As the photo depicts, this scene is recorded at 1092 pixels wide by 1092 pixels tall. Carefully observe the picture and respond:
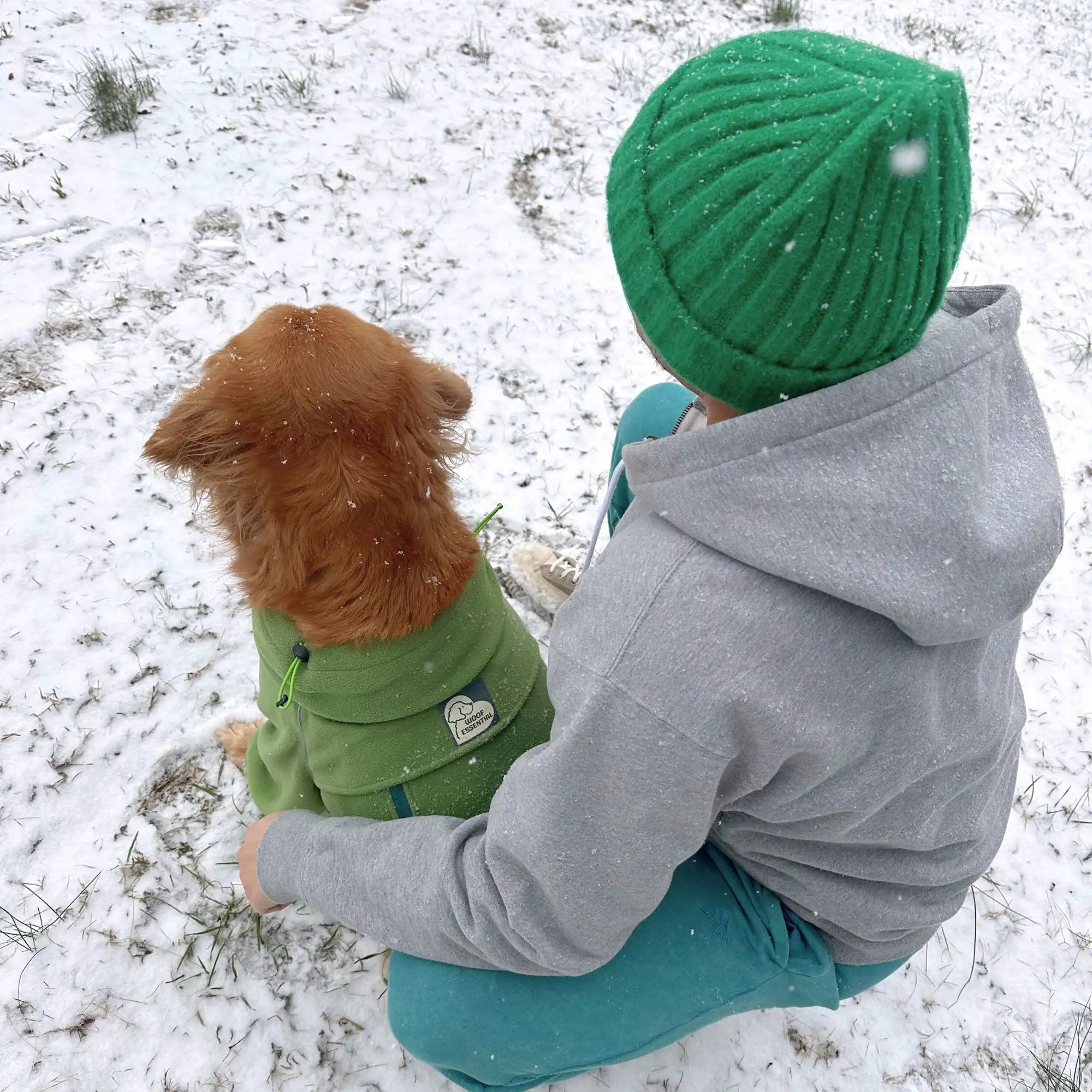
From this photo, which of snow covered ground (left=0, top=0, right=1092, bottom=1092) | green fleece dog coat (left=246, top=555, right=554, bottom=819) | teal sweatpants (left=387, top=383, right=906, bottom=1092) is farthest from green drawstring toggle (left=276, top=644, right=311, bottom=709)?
snow covered ground (left=0, top=0, right=1092, bottom=1092)

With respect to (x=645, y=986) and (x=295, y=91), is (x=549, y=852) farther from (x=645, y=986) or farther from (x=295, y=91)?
(x=295, y=91)

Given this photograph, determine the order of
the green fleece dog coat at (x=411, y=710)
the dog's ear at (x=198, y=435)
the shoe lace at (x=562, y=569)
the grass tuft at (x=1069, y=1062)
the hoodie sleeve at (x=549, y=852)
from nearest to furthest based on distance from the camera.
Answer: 1. the hoodie sleeve at (x=549, y=852)
2. the dog's ear at (x=198, y=435)
3. the green fleece dog coat at (x=411, y=710)
4. the grass tuft at (x=1069, y=1062)
5. the shoe lace at (x=562, y=569)

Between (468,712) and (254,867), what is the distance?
75cm

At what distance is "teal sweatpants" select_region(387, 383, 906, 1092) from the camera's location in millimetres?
1752

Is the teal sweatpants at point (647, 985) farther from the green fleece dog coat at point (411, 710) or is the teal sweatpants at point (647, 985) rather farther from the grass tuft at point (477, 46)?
the grass tuft at point (477, 46)

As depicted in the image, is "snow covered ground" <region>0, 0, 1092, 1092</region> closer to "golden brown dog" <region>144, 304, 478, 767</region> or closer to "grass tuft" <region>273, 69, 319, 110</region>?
"grass tuft" <region>273, 69, 319, 110</region>

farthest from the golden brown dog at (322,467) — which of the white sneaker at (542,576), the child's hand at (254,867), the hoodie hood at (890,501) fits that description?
the white sneaker at (542,576)

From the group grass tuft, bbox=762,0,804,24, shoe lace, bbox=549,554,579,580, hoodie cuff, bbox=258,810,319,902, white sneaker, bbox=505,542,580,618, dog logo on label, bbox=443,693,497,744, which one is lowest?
white sneaker, bbox=505,542,580,618

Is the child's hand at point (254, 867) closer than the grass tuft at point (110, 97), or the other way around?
the child's hand at point (254, 867)

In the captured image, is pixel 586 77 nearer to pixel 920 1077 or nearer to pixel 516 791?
pixel 516 791

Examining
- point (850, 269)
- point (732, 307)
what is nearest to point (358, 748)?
point (732, 307)

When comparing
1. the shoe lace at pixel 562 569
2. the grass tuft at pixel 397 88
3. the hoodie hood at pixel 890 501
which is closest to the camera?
the hoodie hood at pixel 890 501

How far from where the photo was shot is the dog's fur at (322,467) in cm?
169

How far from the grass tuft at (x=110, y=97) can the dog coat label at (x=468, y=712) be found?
14.2 feet
